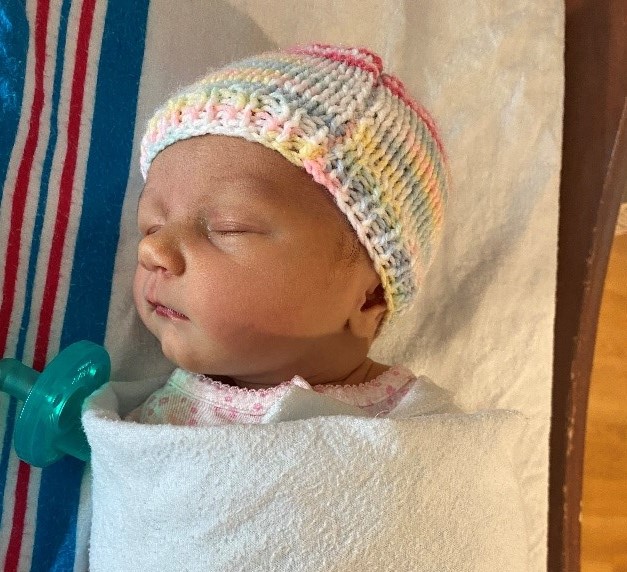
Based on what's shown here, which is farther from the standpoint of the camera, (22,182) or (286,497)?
(22,182)

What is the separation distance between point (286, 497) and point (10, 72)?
0.58 m

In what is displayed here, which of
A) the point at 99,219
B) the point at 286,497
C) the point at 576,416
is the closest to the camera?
the point at 286,497

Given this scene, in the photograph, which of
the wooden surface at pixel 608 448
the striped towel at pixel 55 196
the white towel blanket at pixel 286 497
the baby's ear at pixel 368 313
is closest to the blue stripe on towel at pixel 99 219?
Result: the striped towel at pixel 55 196

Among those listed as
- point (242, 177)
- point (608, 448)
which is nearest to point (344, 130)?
point (242, 177)


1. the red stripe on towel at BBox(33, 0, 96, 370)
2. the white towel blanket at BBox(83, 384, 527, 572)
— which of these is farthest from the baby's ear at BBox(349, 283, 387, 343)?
the red stripe on towel at BBox(33, 0, 96, 370)

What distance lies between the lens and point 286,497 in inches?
26.5

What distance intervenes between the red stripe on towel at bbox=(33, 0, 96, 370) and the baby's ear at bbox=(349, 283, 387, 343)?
14.4 inches

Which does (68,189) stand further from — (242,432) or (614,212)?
(614,212)

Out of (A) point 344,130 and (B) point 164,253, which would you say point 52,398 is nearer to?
(B) point 164,253

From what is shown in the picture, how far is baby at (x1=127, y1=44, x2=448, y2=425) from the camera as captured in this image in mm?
742

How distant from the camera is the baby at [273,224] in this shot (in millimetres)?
742

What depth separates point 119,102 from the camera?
0.91 meters

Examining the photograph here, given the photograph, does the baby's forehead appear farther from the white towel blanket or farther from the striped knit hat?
the white towel blanket

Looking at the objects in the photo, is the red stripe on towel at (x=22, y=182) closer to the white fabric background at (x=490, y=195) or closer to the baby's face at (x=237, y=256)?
the baby's face at (x=237, y=256)
